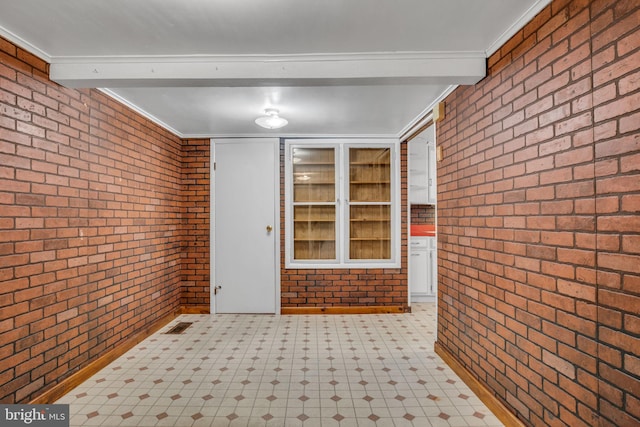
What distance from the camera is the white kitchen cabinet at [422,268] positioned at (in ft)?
16.8

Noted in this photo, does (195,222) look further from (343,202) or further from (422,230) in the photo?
(422,230)

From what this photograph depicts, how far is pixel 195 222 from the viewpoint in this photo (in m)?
4.50

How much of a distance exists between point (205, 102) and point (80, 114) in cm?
103

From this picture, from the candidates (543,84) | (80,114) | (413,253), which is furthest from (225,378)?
(413,253)

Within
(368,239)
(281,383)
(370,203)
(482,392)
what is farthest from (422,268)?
(281,383)

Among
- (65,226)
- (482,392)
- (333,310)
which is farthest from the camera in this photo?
(333,310)

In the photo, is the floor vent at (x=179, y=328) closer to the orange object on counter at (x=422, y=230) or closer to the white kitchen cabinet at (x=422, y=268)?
the white kitchen cabinet at (x=422, y=268)

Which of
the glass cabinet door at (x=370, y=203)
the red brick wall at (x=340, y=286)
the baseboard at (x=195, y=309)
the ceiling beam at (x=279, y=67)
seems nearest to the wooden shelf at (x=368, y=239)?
the glass cabinet door at (x=370, y=203)

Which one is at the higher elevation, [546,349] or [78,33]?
[78,33]

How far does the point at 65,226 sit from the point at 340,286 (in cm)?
314

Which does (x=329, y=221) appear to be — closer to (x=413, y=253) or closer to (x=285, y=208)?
(x=285, y=208)

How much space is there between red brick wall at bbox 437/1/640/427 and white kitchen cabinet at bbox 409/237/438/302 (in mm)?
2621

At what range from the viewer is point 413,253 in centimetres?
515

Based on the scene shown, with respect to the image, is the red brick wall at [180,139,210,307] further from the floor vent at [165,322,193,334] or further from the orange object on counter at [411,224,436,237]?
the orange object on counter at [411,224,436,237]
